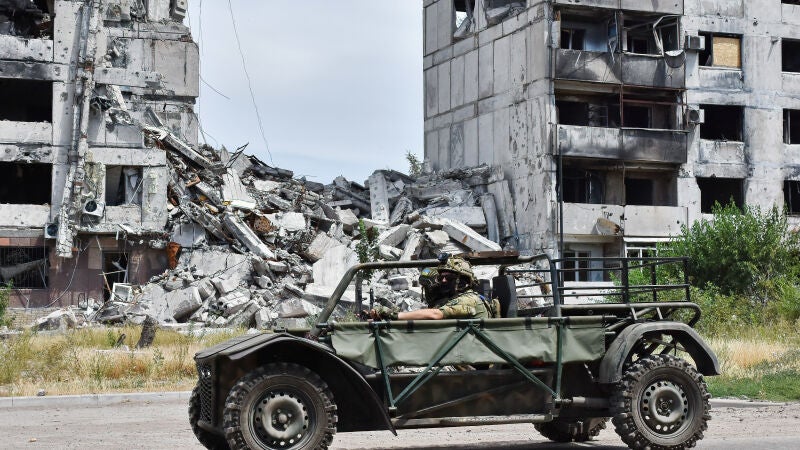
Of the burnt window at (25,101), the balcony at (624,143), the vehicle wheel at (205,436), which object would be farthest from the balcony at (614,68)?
the vehicle wheel at (205,436)

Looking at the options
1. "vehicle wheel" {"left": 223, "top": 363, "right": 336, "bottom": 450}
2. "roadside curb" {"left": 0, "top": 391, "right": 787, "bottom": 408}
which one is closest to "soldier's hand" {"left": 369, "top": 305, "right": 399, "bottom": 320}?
"vehicle wheel" {"left": 223, "top": 363, "right": 336, "bottom": 450}

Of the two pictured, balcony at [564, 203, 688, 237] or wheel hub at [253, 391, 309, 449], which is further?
balcony at [564, 203, 688, 237]

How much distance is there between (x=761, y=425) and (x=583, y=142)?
2911 cm

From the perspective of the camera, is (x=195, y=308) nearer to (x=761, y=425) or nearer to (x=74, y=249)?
(x=74, y=249)

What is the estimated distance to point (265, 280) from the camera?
3356cm

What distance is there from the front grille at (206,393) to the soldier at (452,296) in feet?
5.02

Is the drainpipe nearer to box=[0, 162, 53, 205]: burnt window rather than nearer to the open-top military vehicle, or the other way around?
box=[0, 162, 53, 205]: burnt window

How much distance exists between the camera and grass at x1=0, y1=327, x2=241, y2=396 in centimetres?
1623

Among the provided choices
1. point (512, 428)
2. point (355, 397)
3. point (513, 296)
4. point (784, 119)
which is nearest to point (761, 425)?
point (512, 428)

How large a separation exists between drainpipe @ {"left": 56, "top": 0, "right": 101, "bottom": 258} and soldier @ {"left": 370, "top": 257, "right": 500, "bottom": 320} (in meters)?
26.6

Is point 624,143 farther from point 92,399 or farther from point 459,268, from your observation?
point 459,268

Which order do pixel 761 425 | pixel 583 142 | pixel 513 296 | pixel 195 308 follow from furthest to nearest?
pixel 583 142
pixel 195 308
pixel 761 425
pixel 513 296

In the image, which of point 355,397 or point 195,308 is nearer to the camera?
point 355,397

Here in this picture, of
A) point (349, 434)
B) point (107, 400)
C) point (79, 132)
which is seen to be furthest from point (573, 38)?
point (349, 434)
